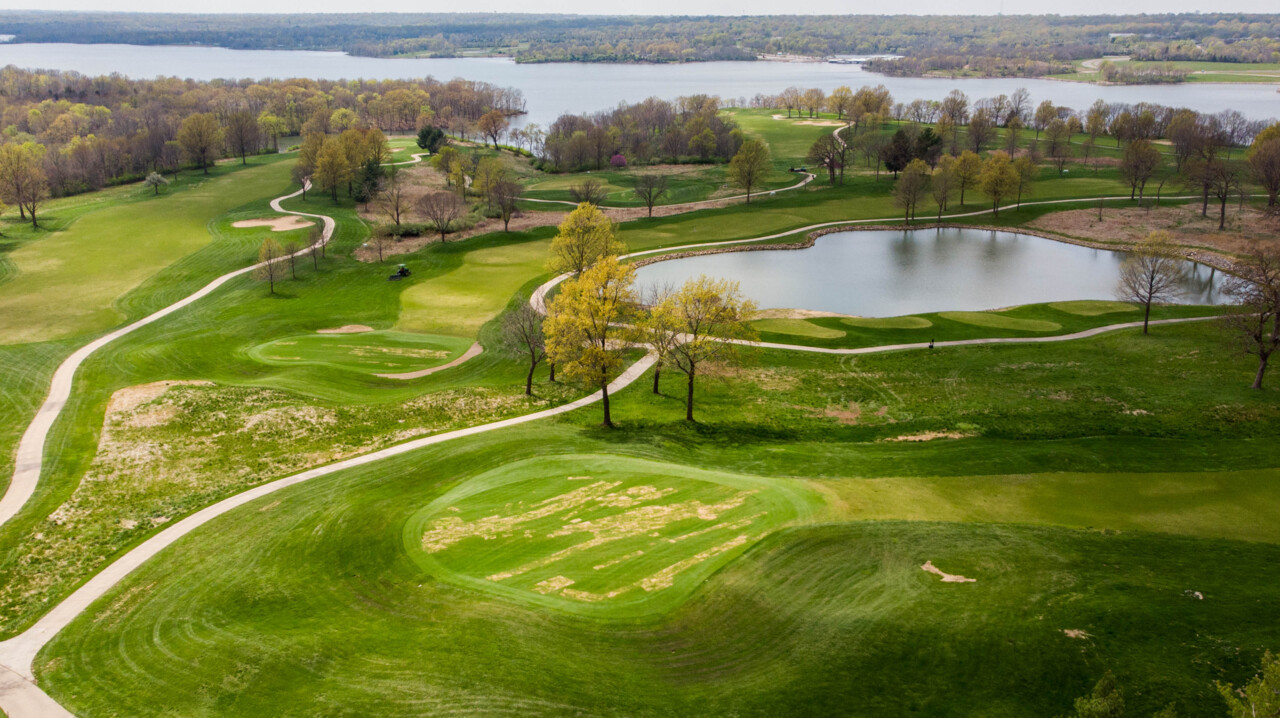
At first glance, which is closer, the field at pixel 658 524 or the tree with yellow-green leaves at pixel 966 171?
the field at pixel 658 524

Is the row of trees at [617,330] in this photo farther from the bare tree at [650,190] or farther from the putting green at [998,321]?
the bare tree at [650,190]

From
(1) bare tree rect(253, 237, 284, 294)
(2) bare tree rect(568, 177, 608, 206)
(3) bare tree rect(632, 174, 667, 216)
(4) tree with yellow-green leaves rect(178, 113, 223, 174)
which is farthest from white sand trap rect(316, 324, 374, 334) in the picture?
(4) tree with yellow-green leaves rect(178, 113, 223, 174)

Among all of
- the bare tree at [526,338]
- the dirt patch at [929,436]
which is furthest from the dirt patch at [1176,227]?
the bare tree at [526,338]

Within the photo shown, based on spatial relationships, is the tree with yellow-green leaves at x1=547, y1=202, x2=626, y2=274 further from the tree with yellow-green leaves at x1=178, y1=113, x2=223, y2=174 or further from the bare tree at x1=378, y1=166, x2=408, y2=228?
the tree with yellow-green leaves at x1=178, y1=113, x2=223, y2=174

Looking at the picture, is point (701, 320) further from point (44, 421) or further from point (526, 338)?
point (44, 421)

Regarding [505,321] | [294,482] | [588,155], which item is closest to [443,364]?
[505,321]

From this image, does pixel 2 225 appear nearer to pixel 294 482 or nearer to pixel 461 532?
pixel 294 482
